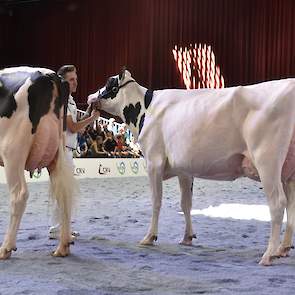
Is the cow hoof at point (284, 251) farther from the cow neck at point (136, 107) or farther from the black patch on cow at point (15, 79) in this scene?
the black patch on cow at point (15, 79)

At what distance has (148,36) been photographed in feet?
72.0

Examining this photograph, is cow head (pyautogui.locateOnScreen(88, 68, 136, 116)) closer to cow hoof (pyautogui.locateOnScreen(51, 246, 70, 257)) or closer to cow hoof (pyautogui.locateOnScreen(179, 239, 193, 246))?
cow hoof (pyautogui.locateOnScreen(179, 239, 193, 246))

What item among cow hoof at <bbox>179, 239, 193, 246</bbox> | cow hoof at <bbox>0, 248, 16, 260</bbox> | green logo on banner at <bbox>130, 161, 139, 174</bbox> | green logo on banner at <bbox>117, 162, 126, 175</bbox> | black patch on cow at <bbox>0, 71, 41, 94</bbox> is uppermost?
black patch on cow at <bbox>0, 71, 41, 94</bbox>

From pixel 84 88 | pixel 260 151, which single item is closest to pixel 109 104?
pixel 260 151

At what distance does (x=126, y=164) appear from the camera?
1479 centimetres

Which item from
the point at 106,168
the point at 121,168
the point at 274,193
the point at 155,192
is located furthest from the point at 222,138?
the point at 121,168

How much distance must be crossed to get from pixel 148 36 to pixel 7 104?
18275 millimetres

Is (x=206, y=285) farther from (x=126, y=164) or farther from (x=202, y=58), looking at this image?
(x=202, y=58)

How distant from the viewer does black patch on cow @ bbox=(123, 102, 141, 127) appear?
211 inches

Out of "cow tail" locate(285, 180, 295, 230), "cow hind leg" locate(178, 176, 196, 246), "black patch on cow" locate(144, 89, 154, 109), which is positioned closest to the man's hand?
"black patch on cow" locate(144, 89, 154, 109)

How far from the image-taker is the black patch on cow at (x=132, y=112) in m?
5.35

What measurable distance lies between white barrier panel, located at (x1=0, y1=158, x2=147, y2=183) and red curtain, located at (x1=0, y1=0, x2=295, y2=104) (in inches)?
245

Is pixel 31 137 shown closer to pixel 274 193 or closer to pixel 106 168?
pixel 274 193

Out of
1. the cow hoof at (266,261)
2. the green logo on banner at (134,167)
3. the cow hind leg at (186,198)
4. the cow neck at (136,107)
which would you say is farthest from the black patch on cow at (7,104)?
the green logo on banner at (134,167)
